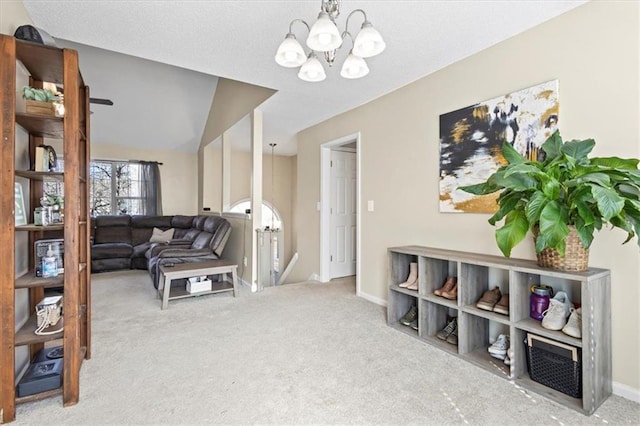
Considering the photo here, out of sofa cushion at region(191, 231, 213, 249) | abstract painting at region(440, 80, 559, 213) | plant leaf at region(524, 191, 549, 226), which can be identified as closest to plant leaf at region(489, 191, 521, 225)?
plant leaf at region(524, 191, 549, 226)

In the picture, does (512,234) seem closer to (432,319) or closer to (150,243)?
(432,319)

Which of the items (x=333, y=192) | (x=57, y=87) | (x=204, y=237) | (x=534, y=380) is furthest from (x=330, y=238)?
(x=57, y=87)

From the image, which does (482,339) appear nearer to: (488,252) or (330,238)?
(488,252)

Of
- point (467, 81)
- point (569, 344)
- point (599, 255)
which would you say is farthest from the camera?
point (467, 81)

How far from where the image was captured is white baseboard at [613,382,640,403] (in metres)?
1.74

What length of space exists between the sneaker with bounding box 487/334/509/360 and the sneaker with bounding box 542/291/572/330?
0.42m

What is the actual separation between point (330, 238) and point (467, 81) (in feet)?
8.98

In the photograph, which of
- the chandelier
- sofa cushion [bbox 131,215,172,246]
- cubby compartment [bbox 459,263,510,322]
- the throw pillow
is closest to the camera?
the chandelier

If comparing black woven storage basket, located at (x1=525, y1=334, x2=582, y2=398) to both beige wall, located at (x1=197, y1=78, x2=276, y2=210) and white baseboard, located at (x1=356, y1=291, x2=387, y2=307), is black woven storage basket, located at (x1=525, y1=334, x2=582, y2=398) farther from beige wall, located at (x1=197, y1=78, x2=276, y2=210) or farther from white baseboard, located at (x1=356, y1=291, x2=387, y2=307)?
beige wall, located at (x1=197, y1=78, x2=276, y2=210)

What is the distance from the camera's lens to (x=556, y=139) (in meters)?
1.81

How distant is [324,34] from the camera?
1.52 metres

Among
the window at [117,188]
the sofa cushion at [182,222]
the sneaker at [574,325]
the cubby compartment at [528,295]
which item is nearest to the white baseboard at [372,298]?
the cubby compartment at [528,295]

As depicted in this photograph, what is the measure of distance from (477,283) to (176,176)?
6.71 meters

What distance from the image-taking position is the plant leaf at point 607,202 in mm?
1392
